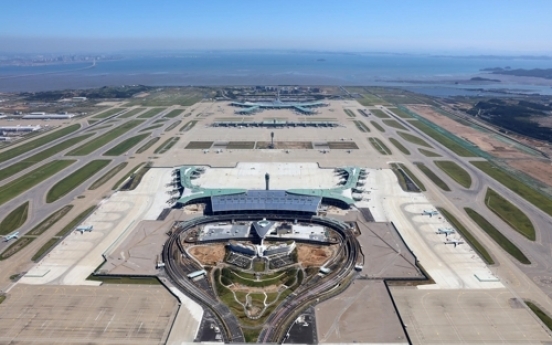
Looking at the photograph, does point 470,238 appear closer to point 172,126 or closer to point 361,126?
point 361,126

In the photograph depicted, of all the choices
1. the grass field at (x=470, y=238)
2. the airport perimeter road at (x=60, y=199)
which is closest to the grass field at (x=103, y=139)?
the airport perimeter road at (x=60, y=199)

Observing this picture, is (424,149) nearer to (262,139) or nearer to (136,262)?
(262,139)

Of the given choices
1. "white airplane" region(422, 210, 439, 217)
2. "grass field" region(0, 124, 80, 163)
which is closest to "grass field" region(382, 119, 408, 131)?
"white airplane" region(422, 210, 439, 217)

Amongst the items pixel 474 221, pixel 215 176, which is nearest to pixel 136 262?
pixel 215 176

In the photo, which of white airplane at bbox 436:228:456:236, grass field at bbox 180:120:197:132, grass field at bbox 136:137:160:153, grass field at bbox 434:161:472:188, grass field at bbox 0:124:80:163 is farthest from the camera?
grass field at bbox 180:120:197:132

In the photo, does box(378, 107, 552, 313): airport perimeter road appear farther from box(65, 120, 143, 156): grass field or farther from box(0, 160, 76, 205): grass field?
box(65, 120, 143, 156): grass field

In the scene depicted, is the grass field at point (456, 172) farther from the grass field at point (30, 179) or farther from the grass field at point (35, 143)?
the grass field at point (35, 143)
